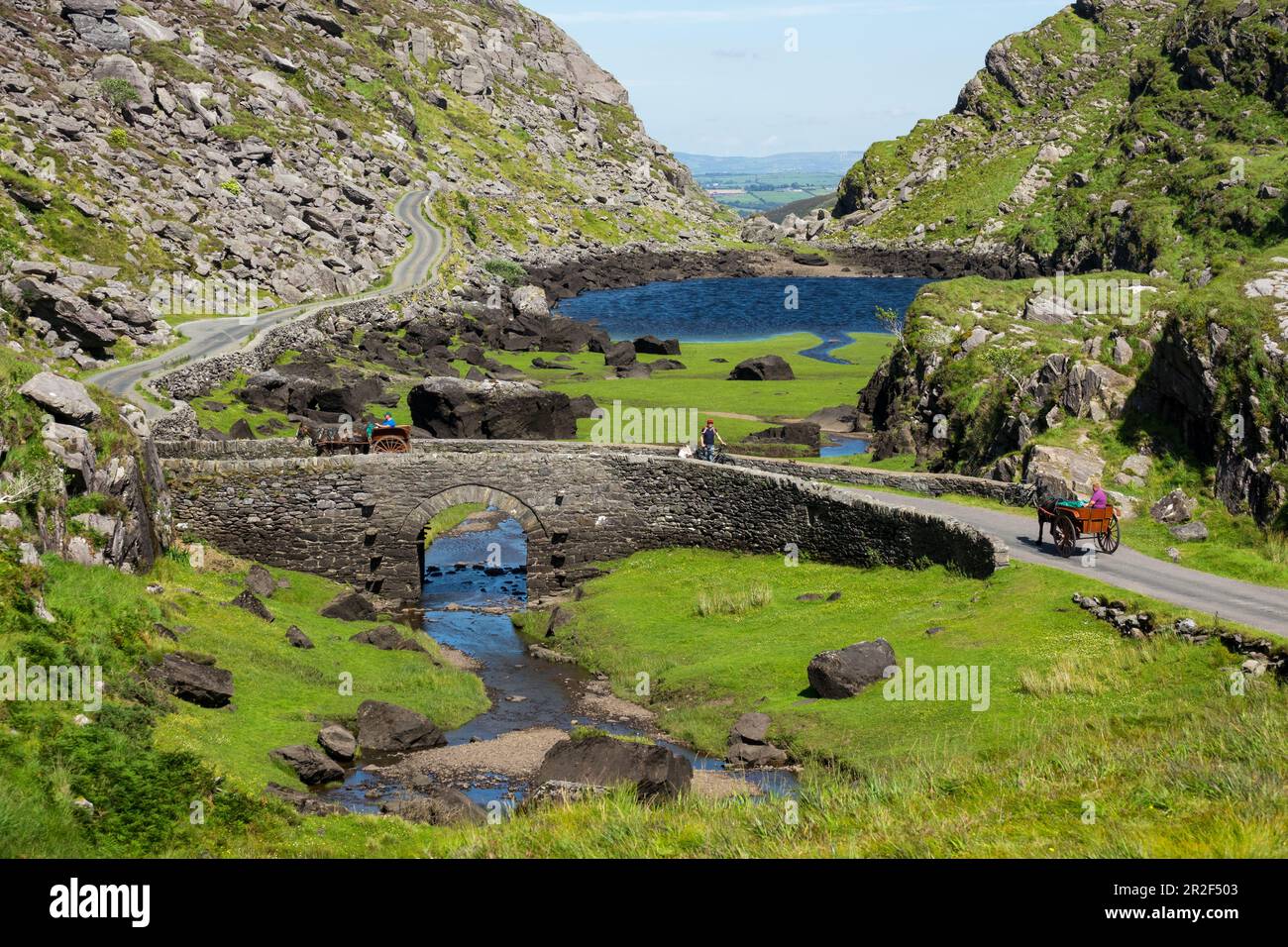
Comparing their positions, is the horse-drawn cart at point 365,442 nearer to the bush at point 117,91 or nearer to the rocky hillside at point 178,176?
the rocky hillside at point 178,176

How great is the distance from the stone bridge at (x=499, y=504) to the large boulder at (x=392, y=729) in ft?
48.9

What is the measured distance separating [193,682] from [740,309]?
5437 inches

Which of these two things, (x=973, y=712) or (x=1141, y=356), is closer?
(x=973, y=712)

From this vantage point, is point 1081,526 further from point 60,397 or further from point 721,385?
point 721,385

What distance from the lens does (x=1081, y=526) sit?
105 ft

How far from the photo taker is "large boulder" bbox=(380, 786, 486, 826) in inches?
→ 876

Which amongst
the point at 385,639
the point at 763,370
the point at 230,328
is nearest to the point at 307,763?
the point at 385,639

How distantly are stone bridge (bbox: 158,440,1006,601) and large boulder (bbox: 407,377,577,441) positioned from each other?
382 inches

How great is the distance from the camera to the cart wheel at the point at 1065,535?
32.2m

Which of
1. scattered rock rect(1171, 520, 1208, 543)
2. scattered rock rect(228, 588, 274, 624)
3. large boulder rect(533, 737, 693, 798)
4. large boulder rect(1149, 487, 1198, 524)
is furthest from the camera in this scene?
large boulder rect(1149, 487, 1198, 524)

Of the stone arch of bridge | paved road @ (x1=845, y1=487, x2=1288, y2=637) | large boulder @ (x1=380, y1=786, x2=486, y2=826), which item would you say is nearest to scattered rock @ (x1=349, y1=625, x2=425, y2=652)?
the stone arch of bridge

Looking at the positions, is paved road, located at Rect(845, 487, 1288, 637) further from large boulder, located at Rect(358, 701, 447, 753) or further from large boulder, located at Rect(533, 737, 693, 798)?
large boulder, located at Rect(358, 701, 447, 753)

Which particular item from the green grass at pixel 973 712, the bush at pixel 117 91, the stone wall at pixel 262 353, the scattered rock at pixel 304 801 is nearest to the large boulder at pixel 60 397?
the scattered rock at pixel 304 801
